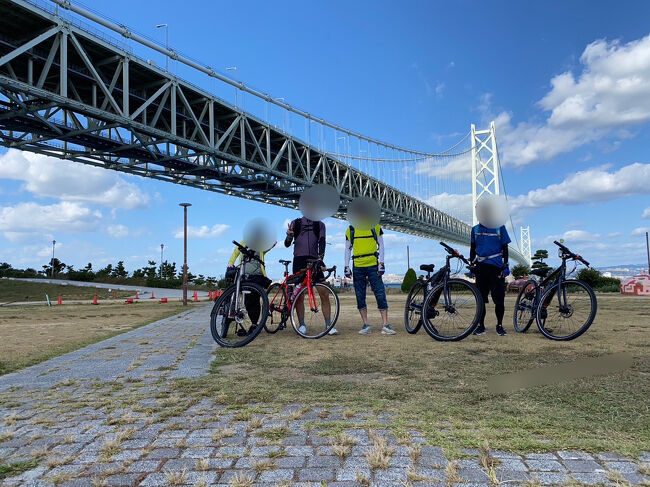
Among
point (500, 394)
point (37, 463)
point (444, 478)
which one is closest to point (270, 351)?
point (500, 394)

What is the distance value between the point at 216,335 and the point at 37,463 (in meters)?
3.31

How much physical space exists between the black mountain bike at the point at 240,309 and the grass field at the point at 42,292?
28708mm

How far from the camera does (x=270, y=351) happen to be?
15.0ft

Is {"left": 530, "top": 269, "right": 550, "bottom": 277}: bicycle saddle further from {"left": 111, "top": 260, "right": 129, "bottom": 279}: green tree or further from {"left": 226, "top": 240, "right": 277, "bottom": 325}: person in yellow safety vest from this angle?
{"left": 111, "top": 260, "right": 129, "bottom": 279}: green tree

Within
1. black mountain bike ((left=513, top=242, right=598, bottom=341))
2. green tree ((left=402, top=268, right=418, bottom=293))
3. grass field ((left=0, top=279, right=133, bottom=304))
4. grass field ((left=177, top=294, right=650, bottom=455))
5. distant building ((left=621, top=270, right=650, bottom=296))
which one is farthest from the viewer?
green tree ((left=402, top=268, right=418, bottom=293))

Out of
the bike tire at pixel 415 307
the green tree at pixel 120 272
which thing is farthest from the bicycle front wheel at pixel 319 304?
the green tree at pixel 120 272

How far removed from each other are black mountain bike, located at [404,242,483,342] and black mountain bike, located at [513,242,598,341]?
30.5 inches

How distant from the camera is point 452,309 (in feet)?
17.4

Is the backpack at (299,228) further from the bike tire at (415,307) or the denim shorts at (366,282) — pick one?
the bike tire at (415,307)

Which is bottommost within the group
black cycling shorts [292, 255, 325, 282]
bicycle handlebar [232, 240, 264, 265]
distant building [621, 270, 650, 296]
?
distant building [621, 270, 650, 296]

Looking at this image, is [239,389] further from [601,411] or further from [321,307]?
[321,307]

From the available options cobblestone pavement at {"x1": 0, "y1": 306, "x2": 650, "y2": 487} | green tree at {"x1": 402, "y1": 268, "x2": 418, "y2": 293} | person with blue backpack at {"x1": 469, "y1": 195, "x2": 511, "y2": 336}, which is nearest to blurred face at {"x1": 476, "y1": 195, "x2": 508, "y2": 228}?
person with blue backpack at {"x1": 469, "y1": 195, "x2": 511, "y2": 336}

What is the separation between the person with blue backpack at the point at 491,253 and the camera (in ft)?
18.8

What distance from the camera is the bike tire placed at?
5641 millimetres
